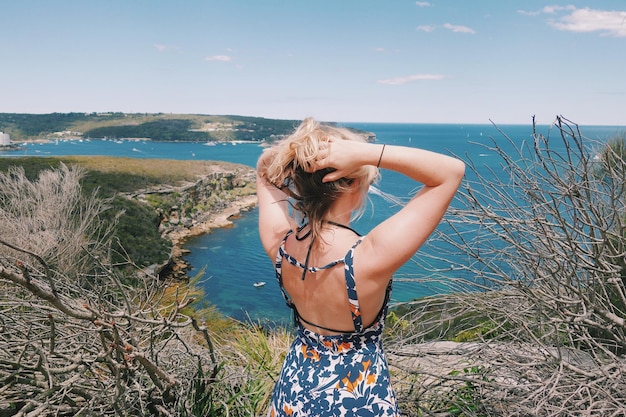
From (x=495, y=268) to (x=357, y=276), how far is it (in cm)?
173

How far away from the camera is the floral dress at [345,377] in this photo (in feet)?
4.68

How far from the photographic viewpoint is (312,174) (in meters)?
1.38

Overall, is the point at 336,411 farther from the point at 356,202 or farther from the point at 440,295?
the point at 440,295

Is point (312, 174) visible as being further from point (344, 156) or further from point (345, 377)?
point (345, 377)

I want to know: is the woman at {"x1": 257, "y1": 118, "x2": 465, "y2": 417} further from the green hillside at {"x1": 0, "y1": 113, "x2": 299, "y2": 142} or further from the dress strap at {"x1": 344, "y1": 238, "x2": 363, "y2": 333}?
the green hillside at {"x1": 0, "y1": 113, "x2": 299, "y2": 142}

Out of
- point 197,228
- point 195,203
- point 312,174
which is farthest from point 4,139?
point 312,174

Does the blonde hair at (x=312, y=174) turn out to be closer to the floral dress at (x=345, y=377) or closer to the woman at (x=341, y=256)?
the woman at (x=341, y=256)

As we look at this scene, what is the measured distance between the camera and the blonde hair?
4.42 feet

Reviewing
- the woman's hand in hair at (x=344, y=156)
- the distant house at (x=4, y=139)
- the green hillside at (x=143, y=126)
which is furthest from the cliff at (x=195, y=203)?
the green hillside at (x=143, y=126)

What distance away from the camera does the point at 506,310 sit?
268cm

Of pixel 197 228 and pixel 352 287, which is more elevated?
pixel 352 287

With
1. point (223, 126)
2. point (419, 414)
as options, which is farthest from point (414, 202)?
point (223, 126)

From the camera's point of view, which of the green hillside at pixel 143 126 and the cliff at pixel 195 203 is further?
the green hillside at pixel 143 126

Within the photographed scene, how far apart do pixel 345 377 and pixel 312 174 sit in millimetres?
636
